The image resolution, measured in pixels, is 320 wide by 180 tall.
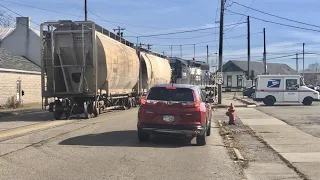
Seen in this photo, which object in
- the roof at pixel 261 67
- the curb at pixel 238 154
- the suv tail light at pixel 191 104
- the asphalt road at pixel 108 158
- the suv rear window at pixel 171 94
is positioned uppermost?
the roof at pixel 261 67

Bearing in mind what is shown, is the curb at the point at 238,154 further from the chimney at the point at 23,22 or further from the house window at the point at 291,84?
the chimney at the point at 23,22

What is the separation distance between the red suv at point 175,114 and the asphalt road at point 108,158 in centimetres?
46

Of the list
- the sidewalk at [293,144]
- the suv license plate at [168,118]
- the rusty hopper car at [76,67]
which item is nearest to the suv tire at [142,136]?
the suv license plate at [168,118]

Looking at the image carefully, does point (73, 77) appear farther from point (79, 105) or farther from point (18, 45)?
point (18, 45)

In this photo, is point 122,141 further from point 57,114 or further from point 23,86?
point 23,86

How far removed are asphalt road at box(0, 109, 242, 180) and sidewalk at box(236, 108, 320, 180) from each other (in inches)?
56.9

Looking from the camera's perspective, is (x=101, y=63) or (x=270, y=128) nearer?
(x=270, y=128)

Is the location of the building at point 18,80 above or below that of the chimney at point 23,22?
below

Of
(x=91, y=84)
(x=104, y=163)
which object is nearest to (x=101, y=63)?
(x=91, y=84)

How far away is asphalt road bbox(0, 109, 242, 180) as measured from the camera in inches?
325

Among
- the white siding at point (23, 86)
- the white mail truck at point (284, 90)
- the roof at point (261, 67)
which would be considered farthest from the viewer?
the roof at point (261, 67)

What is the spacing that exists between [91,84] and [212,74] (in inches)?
1057

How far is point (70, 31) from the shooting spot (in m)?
20.9

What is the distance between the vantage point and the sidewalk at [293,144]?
9242mm
